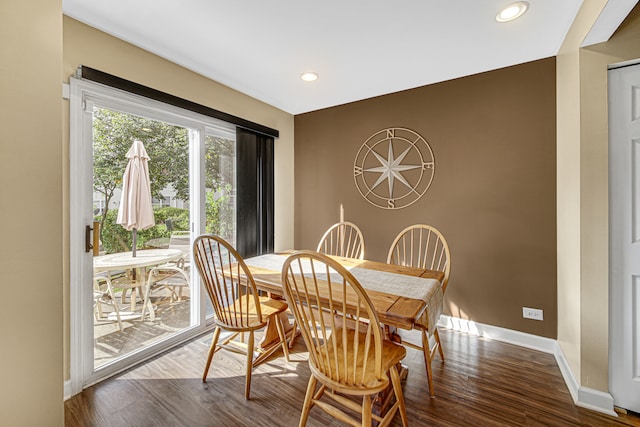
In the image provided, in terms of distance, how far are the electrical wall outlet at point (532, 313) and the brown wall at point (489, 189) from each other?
0.10ft

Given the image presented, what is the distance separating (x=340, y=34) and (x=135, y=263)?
241 centimetres

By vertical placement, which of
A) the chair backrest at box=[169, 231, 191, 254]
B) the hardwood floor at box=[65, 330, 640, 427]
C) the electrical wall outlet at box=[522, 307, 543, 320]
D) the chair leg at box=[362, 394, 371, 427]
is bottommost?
the hardwood floor at box=[65, 330, 640, 427]

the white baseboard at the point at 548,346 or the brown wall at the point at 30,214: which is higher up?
the brown wall at the point at 30,214

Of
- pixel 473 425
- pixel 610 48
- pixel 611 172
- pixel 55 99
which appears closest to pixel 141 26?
pixel 55 99

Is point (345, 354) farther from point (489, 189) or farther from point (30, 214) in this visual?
point (489, 189)

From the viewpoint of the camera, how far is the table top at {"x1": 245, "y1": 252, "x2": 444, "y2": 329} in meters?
1.45

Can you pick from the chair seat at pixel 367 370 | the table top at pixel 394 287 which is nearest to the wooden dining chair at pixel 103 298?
the table top at pixel 394 287

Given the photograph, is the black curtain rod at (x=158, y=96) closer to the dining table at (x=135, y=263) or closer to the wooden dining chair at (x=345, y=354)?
the dining table at (x=135, y=263)

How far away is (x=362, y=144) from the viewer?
3373 mm

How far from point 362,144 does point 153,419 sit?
3045mm

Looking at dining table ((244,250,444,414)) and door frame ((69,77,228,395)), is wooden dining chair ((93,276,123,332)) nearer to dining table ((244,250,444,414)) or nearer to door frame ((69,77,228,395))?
door frame ((69,77,228,395))

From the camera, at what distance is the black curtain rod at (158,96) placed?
1.90 meters

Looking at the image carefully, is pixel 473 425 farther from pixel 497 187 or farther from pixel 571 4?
pixel 571 4

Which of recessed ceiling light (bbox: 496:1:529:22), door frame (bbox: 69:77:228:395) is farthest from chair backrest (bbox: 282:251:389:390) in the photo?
recessed ceiling light (bbox: 496:1:529:22)
